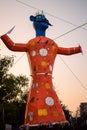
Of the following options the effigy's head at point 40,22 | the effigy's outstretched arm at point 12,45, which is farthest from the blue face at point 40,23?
the effigy's outstretched arm at point 12,45

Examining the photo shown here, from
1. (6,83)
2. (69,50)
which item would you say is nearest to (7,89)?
(6,83)

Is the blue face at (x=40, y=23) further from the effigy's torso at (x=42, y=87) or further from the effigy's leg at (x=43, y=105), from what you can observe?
the effigy's leg at (x=43, y=105)

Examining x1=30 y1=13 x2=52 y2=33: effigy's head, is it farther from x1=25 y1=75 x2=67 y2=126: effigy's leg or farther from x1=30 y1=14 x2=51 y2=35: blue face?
x1=25 y1=75 x2=67 y2=126: effigy's leg

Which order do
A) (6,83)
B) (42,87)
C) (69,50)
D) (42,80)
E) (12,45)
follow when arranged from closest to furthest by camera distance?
(42,87) < (42,80) < (12,45) < (69,50) < (6,83)

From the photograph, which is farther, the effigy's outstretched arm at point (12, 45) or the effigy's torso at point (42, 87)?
the effigy's outstretched arm at point (12, 45)

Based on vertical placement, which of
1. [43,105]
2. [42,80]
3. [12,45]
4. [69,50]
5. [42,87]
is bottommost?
[43,105]

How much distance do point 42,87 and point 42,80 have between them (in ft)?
1.12

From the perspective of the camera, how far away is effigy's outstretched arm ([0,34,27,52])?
16.3 m

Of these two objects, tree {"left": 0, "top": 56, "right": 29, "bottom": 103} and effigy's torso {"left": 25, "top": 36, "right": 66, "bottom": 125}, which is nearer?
effigy's torso {"left": 25, "top": 36, "right": 66, "bottom": 125}

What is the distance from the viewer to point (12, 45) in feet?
54.3

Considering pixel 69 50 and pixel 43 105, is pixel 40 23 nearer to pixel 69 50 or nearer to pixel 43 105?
pixel 69 50

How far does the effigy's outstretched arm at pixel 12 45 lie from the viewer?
16281 millimetres

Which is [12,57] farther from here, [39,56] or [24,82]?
[39,56]

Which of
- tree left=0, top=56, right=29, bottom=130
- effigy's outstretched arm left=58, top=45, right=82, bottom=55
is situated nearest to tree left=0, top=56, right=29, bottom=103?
tree left=0, top=56, right=29, bottom=130
